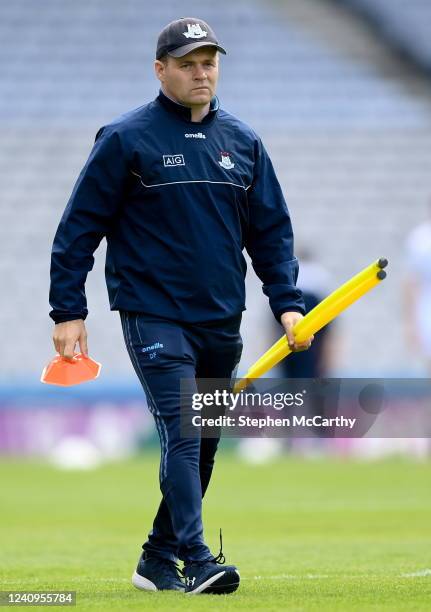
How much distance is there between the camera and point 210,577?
4.97 metres

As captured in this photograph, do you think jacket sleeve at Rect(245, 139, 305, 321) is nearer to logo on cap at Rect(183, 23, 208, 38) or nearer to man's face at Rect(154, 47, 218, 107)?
man's face at Rect(154, 47, 218, 107)

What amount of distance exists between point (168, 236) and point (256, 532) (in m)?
3.66

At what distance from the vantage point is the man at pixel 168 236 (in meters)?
5.19

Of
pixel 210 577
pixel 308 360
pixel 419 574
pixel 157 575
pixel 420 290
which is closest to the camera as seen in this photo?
pixel 210 577

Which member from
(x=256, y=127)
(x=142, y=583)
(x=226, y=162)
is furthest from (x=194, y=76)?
(x=256, y=127)

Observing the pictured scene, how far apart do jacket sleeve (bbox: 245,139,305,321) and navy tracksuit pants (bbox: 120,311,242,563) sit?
0.70 feet

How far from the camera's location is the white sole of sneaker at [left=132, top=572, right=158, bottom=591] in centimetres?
539

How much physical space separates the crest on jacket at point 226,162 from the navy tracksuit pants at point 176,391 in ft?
1.85

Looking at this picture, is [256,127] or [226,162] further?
[256,127]

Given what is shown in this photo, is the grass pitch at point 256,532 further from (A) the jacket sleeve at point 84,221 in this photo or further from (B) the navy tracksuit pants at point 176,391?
(A) the jacket sleeve at point 84,221

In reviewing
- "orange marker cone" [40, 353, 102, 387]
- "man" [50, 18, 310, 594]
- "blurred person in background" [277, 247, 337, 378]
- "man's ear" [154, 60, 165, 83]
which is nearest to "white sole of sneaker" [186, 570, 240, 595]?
"man" [50, 18, 310, 594]

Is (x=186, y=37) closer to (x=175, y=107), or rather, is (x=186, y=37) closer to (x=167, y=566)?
(x=175, y=107)

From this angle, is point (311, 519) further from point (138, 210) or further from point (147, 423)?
point (147, 423)

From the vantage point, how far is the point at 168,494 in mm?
5113
